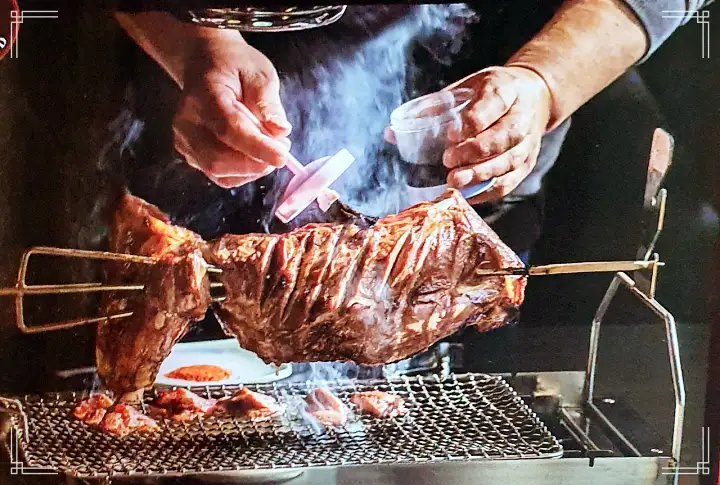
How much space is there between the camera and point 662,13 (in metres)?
1.27

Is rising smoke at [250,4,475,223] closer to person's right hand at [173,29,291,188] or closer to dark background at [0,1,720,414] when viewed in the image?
person's right hand at [173,29,291,188]

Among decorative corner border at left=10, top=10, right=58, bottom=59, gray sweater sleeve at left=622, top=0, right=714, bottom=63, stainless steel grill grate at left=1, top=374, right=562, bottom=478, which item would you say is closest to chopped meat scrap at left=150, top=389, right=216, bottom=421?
stainless steel grill grate at left=1, top=374, right=562, bottom=478

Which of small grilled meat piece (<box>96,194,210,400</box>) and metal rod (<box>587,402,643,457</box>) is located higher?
small grilled meat piece (<box>96,194,210,400</box>)

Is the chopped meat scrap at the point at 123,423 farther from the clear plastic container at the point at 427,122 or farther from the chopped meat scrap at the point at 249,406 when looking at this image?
the clear plastic container at the point at 427,122

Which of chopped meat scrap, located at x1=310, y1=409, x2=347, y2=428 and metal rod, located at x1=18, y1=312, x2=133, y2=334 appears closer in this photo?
metal rod, located at x1=18, y1=312, x2=133, y2=334

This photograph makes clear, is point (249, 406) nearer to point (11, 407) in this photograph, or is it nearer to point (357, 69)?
point (11, 407)

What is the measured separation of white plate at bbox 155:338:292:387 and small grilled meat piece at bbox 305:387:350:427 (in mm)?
69

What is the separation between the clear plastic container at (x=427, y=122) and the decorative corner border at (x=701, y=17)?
1.17 ft

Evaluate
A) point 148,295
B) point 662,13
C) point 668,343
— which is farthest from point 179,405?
point 662,13

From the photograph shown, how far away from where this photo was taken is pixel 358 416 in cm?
138

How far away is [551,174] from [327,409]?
1.87ft

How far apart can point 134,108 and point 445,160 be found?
0.52 meters

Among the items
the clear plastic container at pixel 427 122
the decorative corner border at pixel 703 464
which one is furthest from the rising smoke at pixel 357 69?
the decorative corner border at pixel 703 464

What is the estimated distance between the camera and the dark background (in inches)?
47.8
